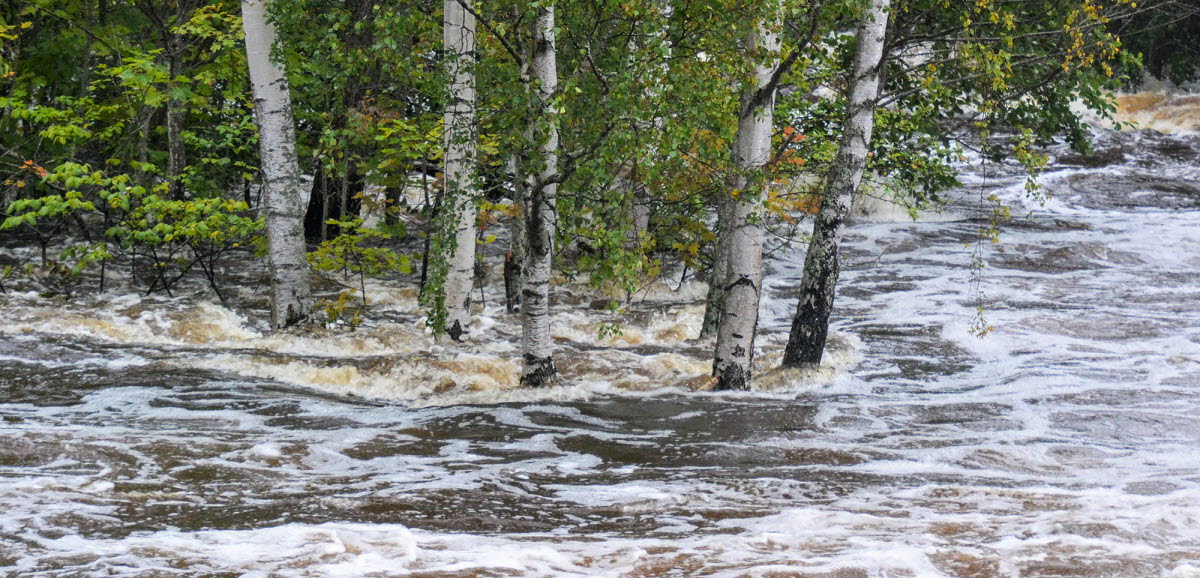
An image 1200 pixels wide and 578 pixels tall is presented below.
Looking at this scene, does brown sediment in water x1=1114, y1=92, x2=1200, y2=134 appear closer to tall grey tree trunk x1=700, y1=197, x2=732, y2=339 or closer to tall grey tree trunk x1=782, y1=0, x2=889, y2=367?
tall grey tree trunk x1=700, y1=197, x2=732, y2=339

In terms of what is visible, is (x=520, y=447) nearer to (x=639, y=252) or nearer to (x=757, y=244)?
(x=639, y=252)

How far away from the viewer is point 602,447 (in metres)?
7.38

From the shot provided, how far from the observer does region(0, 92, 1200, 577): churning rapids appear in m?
4.76

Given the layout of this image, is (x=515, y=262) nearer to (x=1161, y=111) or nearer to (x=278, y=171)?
(x=278, y=171)

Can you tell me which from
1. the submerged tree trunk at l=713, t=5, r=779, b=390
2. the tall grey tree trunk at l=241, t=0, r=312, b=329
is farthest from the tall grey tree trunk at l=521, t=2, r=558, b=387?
the tall grey tree trunk at l=241, t=0, r=312, b=329

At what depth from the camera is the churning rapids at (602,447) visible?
476 cm

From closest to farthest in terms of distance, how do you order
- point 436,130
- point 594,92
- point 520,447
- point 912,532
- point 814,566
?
point 814,566, point 912,532, point 520,447, point 594,92, point 436,130

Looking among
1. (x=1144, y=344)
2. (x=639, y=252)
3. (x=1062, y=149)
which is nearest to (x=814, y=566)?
(x=639, y=252)

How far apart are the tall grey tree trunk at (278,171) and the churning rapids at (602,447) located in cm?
54

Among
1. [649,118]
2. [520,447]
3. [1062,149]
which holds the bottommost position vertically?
[520,447]

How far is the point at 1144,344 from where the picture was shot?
38.3 ft

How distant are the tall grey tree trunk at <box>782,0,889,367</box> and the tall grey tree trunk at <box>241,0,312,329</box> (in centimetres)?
522

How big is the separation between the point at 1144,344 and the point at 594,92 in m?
7.48

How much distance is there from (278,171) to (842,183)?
563 centimetres
